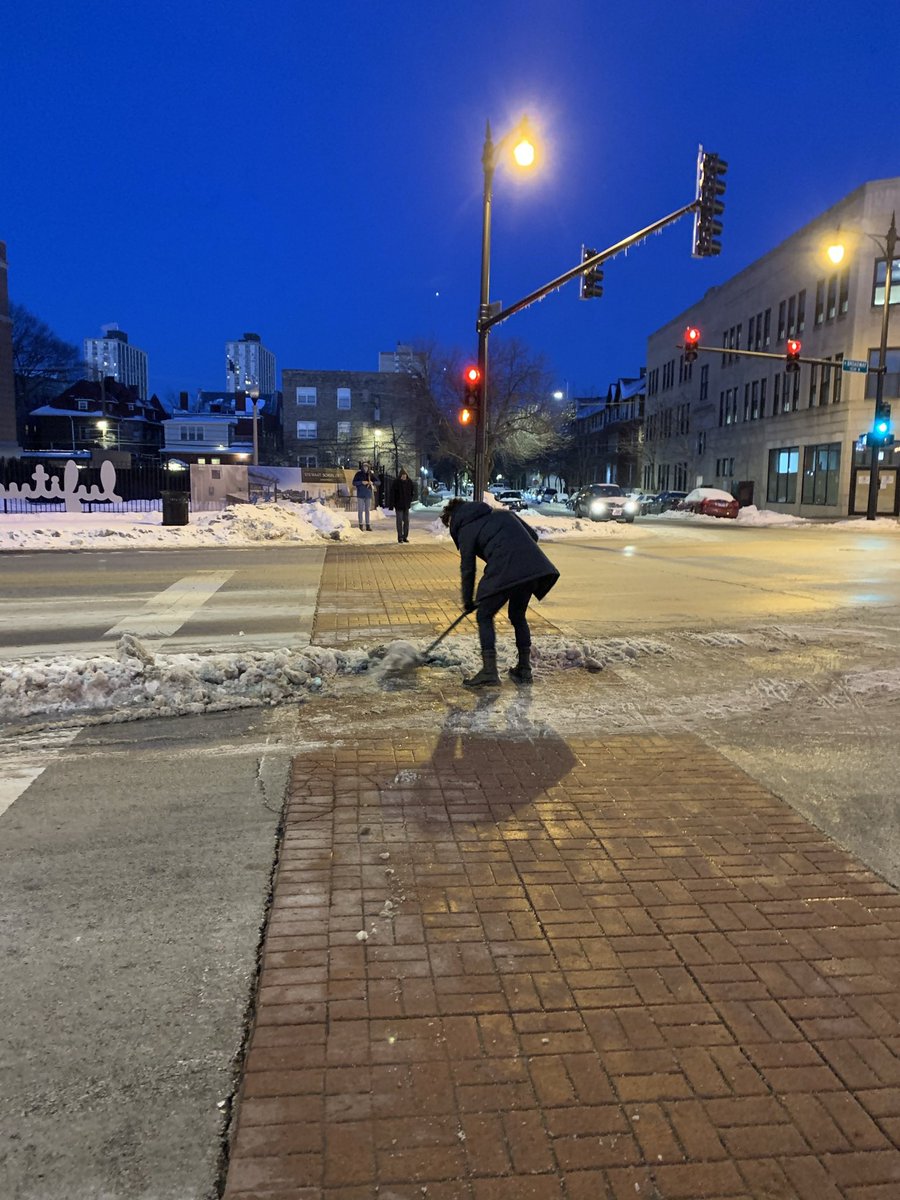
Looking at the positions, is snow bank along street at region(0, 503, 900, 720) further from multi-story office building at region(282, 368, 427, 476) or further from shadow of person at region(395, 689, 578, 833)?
multi-story office building at region(282, 368, 427, 476)

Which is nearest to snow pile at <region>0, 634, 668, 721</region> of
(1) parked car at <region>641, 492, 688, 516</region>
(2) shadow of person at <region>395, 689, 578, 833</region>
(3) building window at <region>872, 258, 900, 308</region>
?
(2) shadow of person at <region>395, 689, 578, 833</region>

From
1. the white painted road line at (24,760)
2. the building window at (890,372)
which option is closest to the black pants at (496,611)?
the white painted road line at (24,760)

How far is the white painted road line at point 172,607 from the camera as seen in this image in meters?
9.35

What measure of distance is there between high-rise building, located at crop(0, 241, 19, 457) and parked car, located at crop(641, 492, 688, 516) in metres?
36.4

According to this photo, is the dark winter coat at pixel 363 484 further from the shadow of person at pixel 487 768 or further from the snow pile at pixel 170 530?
the shadow of person at pixel 487 768

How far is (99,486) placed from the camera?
32.6 m

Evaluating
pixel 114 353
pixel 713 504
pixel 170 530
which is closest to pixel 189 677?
pixel 170 530

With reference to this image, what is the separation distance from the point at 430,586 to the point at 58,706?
736 cm

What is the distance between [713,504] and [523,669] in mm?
38367

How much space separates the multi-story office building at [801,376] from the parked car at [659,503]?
17.4 ft

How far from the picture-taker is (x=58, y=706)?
612 cm

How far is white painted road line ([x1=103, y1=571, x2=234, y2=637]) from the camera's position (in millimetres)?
9352

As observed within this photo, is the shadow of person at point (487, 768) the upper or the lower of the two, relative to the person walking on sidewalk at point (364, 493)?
lower

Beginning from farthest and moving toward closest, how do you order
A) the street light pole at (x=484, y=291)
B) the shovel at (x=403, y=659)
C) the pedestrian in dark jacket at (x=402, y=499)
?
the pedestrian in dark jacket at (x=402, y=499) < the street light pole at (x=484, y=291) < the shovel at (x=403, y=659)
